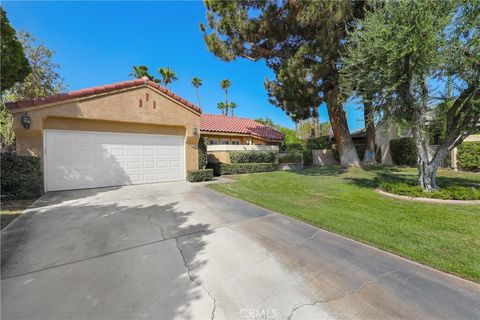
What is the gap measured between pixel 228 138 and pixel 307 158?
8877mm

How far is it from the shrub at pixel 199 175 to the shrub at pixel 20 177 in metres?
5.75

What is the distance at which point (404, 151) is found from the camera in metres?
16.3

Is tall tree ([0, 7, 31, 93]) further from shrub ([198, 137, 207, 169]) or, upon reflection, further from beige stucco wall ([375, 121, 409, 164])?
beige stucco wall ([375, 121, 409, 164])

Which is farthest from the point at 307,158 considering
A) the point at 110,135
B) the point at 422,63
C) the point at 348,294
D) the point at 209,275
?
the point at 209,275

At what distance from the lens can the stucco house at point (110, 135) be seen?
7.85 meters

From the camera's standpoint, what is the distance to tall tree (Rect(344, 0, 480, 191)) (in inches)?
236

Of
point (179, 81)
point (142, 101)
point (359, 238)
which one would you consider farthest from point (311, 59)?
point (179, 81)

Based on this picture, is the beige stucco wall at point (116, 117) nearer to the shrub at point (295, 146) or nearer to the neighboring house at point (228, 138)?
the neighboring house at point (228, 138)

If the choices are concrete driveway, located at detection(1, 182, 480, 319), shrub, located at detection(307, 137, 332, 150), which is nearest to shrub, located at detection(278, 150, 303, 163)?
shrub, located at detection(307, 137, 332, 150)

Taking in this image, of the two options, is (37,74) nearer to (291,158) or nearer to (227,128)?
(227,128)

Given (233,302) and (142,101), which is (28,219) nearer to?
(233,302)

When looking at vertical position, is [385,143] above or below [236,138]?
below

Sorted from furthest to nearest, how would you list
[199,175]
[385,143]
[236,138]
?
[385,143]
[236,138]
[199,175]

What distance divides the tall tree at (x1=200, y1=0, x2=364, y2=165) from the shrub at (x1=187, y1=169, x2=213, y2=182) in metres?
6.35
